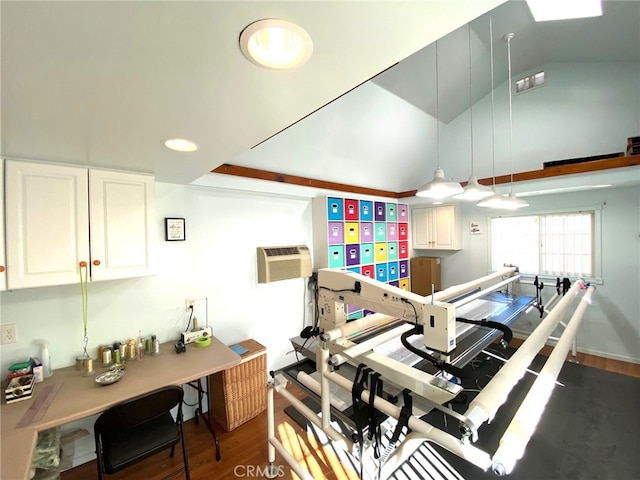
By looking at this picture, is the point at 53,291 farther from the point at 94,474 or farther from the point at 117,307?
the point at 94,474

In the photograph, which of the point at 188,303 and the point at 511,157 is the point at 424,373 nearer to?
the point at 188,303

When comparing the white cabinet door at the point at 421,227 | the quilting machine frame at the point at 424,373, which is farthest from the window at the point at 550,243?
the quilting machine frame at the point at 424,373

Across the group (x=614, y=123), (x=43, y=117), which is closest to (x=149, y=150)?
(x=43, y=117)

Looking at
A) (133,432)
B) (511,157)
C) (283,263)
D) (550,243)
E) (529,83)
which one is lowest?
(133,432)

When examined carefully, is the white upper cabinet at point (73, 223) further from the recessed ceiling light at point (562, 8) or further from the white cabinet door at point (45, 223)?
the recessed ceiling light at point (562, 8)

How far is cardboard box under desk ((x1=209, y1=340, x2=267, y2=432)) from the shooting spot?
2.43 m

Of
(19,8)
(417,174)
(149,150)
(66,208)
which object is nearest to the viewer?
(19,8)

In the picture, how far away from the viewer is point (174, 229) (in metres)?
2.53

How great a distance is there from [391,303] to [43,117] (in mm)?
1783

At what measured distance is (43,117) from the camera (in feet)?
3.58

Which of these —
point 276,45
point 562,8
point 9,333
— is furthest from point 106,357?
point 562,8

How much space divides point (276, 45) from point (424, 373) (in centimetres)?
150

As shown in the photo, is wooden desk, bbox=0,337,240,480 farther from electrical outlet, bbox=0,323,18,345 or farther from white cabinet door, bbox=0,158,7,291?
white cabinet door, bbox=0,158,7,291

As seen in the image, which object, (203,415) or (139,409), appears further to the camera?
(203,415)
